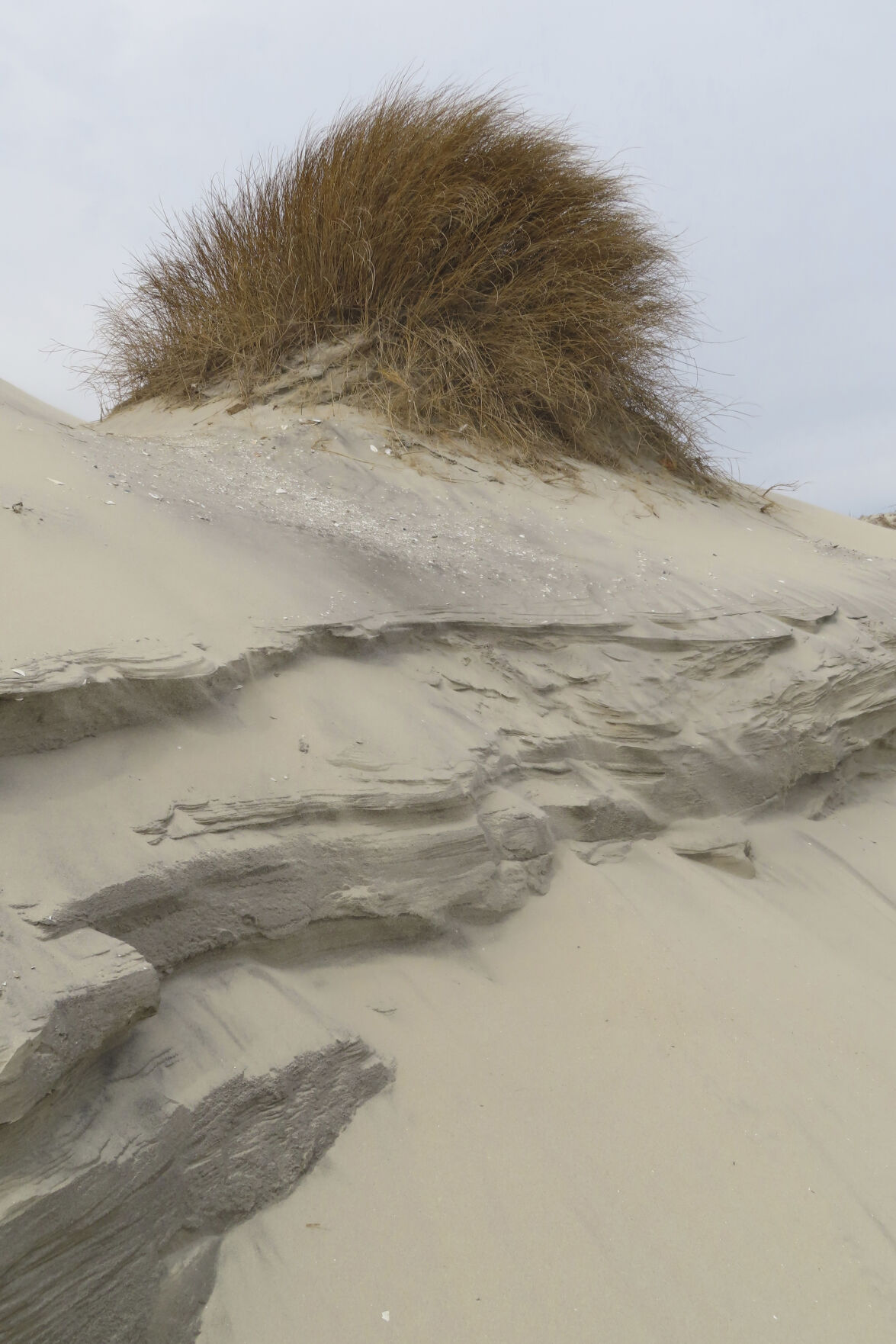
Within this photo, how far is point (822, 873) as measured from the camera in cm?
252

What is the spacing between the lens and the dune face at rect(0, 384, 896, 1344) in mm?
1295

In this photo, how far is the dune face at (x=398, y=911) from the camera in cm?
129

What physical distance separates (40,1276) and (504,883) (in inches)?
43.0

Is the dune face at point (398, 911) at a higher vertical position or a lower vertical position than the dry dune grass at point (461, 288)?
lower

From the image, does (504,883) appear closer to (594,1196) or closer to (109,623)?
(594,1196)

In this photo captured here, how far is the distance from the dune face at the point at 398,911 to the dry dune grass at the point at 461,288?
1128mm

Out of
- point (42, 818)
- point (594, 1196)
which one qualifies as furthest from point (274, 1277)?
point (42, 818)

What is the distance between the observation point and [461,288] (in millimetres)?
3848

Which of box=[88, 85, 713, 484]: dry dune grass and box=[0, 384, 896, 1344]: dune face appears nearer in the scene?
box=[0, 384, 896, 1344]: dune face

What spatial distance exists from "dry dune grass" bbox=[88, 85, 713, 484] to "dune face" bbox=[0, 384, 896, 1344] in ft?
3.70

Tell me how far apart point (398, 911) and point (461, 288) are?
3.01 metres

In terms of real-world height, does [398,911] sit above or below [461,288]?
below

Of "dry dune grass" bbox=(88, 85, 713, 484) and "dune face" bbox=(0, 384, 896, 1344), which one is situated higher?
"dry dune grass" bbox=(88, 85, 713, 484)

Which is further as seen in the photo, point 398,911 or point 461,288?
point 461,288
